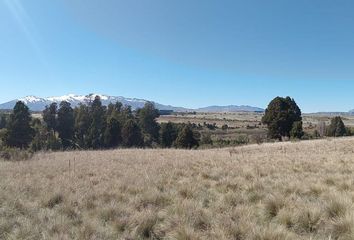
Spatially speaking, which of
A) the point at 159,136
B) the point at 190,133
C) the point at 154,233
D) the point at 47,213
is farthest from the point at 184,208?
the point at 159,136

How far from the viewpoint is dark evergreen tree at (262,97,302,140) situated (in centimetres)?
6575

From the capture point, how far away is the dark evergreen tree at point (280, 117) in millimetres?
65750

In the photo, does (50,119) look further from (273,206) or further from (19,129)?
(273,206)

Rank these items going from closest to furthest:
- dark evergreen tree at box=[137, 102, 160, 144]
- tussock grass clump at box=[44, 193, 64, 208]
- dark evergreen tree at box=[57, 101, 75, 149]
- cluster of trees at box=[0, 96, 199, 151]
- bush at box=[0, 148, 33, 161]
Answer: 1. tussock grass clump at box=[44, 193, 64, 208]
2. bush at box=[0, 148, 33, 161]
3. cluster of trees at box=[0, 96, 199, 151]
4. dark evergreen tree at box=[57, 101, 75, 149]
5. dark evergreen tree at box=[137, 102, 160, 144]

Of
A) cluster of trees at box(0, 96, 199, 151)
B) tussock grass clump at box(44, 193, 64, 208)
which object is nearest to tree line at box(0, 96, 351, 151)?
cluster of trees at box(0, 96, 199, 151)

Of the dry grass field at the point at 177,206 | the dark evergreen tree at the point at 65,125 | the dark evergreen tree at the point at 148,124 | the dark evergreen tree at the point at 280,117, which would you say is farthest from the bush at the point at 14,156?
the dark evergreen tree at the point at 148,124

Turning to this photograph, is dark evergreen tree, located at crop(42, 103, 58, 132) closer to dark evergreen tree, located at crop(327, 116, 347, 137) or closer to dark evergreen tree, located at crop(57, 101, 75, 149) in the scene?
dark evergreen tree, located at crop(57, 101, 75, 149)

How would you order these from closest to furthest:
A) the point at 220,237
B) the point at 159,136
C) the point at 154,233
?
the point at 220,237, the point at 154,233, the point at 159,136

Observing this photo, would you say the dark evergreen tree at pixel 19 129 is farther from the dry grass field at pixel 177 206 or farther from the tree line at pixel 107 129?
the dry grass field at pixel 177 206

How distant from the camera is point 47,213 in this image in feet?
26.9

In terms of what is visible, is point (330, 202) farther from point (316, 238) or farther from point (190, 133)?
point (190, 133)

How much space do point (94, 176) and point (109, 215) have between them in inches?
222

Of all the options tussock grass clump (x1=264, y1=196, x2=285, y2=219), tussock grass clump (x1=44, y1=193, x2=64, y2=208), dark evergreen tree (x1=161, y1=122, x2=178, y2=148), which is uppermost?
tussock grass clump (x1=264, y1=196, x2=285, y2=219)

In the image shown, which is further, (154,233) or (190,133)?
(190,133)
